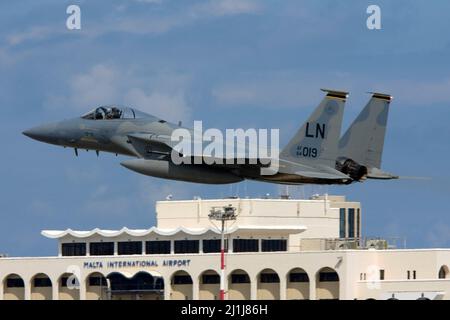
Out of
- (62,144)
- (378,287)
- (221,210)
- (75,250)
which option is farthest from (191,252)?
(62,144)

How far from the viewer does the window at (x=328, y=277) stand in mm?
106438

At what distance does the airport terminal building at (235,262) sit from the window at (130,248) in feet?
0.29

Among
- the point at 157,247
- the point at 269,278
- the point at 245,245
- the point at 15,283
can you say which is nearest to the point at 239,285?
the point at 269,278

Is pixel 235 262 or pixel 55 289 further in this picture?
pixel 55 289

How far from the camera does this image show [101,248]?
124 m

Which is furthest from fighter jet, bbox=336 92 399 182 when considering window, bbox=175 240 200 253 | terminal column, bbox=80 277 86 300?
window, bbox=175 240 200 253

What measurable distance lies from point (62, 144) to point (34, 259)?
195 ft

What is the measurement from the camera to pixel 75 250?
12550cm

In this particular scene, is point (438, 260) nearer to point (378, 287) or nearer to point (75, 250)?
point (378, 287)

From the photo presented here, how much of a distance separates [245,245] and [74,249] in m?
16.2

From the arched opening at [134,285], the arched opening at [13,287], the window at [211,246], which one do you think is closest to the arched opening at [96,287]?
the arched opening at [134,285]

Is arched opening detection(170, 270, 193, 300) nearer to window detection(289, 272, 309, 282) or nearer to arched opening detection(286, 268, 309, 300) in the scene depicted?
arched opening detection(286, 268, 309, 300)

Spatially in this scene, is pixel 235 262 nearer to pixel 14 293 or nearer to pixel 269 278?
pixel 269 278

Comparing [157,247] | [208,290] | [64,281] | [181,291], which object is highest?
[157,247]
